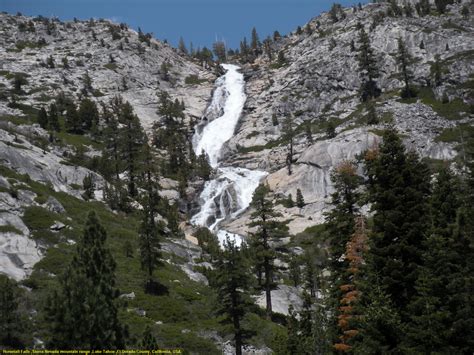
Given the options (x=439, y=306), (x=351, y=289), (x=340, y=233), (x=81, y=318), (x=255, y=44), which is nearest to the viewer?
(x=81, y=318)

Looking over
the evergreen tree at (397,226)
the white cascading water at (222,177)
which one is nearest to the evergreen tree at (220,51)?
the white cascading water at (222,177)

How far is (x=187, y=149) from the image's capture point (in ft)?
356

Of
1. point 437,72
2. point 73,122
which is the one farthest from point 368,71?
point 73,122

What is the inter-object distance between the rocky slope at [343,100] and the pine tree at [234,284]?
1624 inches

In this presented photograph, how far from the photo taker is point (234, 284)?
31562mm

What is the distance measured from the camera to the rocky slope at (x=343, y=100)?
8381 cm

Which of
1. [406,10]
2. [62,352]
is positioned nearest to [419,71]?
[406,10]

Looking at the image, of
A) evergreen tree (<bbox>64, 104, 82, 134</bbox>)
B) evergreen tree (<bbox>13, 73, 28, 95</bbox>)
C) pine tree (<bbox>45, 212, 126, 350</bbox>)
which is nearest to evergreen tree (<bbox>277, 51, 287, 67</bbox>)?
evergreen tree (<bbox>64, 104, 82, 134</bbox>)

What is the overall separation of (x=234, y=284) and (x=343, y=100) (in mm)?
90231

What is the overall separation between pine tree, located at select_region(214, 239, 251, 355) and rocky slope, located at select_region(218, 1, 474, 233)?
135ft

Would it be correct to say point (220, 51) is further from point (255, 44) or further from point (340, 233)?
point (340, 233)

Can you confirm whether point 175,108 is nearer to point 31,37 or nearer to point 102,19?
point 31,37

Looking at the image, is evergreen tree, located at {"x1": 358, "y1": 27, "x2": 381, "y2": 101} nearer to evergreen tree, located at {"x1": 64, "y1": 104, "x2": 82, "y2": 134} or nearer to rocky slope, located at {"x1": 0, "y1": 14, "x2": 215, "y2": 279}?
rocky slope, located at {"x1": 0, "y1": 14, "x2": 215, "y2": 279}

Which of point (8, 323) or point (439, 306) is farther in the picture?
point (8, 323)
